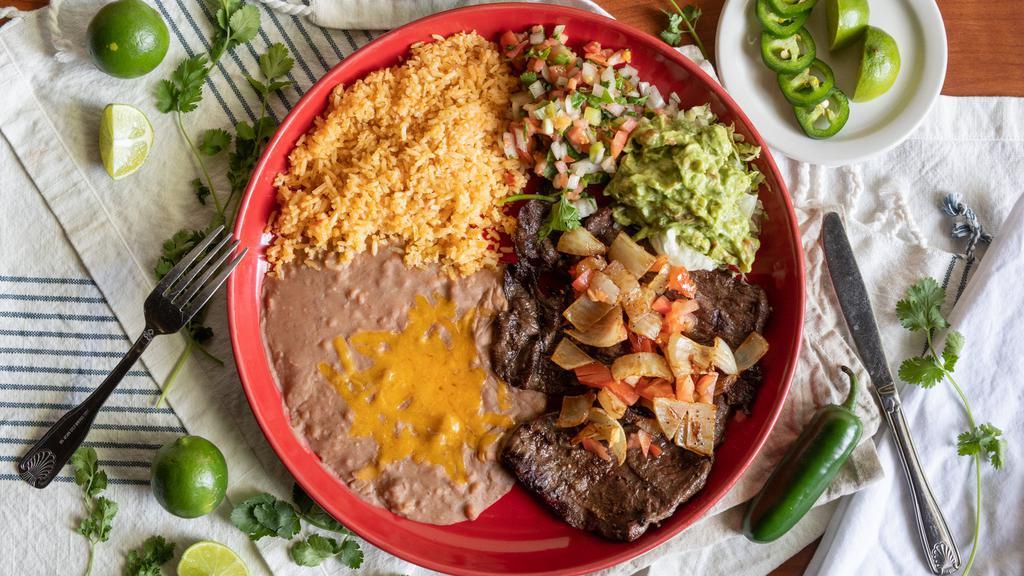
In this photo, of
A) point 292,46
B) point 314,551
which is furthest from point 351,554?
point 292,46

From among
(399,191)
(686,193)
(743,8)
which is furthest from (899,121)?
(399,191)

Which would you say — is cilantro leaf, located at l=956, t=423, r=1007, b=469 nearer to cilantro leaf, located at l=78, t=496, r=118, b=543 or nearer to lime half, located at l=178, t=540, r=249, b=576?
lime half, located at l=178, t=540, r=249, b=576

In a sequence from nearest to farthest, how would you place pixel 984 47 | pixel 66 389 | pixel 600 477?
pixel 600 477 → pixel 66 389 → pixel 984 47

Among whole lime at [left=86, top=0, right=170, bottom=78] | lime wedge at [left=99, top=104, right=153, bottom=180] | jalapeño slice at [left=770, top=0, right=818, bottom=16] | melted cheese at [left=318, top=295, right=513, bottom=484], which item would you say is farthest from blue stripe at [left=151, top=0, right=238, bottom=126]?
jalapeño slice at [left=770, top=0, right=818, bottom=16]

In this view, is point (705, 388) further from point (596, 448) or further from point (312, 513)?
point (312, 513)

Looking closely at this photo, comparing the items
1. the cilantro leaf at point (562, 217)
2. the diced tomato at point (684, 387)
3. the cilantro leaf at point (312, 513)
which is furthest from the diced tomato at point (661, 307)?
the cilantro leaf at point (312, 513)

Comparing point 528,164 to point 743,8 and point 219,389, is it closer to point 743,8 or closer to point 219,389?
point 743,8
